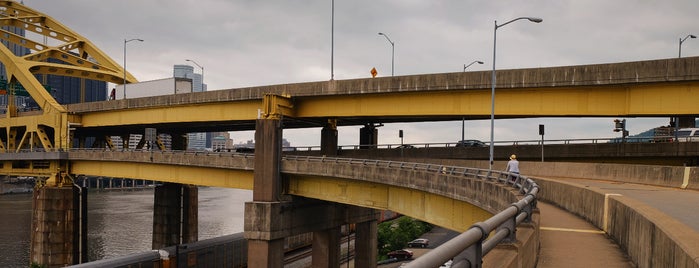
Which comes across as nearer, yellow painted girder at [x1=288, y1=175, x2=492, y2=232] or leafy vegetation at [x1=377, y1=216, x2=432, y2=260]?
yellow painted girder at [x1=288, y1=175, x2=492, y2=232]

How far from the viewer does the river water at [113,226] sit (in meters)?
60.8

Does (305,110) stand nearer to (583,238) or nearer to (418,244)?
(583,238)

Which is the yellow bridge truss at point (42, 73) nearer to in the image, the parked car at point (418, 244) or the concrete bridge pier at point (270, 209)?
the concrete bridge pier at point (270, 209)

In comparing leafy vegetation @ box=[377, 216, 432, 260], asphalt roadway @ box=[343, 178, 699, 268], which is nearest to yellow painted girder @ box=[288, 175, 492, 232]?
asphalt roadway @ box=[343, 178, 699, 268]

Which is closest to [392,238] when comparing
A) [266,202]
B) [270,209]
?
[266,202]

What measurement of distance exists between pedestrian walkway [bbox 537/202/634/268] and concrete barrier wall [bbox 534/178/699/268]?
0.73ft

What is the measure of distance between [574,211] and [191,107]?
1297 inches

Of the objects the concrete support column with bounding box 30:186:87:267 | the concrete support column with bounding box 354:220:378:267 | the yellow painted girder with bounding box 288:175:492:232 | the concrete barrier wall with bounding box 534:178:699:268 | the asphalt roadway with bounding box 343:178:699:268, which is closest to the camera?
the concrete barrier wall with bounding box 534:178:699:268

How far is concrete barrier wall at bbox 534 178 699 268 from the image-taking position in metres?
5.58

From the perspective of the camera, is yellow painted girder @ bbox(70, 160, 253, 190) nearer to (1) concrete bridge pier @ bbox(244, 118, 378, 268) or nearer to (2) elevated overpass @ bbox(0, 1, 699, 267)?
(2) elevated overpass @ bbox(0, 1, 699, 267)

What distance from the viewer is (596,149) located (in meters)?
39.2

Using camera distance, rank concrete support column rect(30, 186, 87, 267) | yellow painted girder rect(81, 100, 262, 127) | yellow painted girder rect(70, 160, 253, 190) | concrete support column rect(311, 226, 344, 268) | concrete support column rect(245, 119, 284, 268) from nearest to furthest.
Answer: concrete support column rect(245, 119, 284, 268), yellow painted girder rect(81, 100, 262, 127), yellow painted girder rect(70, 160, 253, 190), concrete support column rect(311, 226, 344, 268), concrete support column rect(30, 186, 87, 267)

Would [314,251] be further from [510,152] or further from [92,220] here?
[92,220]

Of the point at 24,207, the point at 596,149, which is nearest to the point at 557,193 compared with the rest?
the point at 596,149
